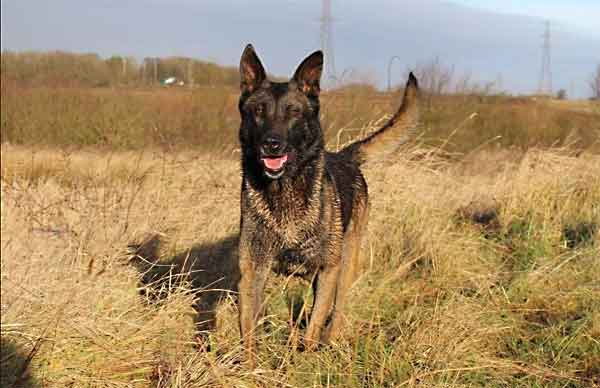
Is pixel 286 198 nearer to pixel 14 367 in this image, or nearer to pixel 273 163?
pixel 273 163

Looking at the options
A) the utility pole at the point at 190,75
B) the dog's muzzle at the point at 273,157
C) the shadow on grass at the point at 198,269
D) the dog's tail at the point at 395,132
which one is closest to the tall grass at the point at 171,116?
the utility pole at the point at 190,75

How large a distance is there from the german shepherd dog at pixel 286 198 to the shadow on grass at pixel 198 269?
0.84m

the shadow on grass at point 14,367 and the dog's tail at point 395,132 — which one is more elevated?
the dog's tail at point 395,132

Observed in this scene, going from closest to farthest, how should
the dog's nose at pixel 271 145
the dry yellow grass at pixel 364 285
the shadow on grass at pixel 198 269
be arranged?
the dry yellow grass at pixel 364 285, the dog's nose at pixel 271 145, the shadow on grass at pixel 198 269

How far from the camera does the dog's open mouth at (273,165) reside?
3.74 meters

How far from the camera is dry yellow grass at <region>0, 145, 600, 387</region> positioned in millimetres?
3541

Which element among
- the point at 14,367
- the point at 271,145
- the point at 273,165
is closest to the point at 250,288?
the point at 273,165

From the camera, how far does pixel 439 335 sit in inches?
147

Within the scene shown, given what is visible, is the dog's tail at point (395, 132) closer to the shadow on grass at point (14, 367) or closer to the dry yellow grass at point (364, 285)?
the dry yellow grass at point (364, 285)

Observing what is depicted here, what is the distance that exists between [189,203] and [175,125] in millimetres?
8168

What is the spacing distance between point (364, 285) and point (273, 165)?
1721 millimetres

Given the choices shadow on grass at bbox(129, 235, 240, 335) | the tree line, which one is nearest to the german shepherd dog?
shadow on grass at bbox(129, 235, 240, 335)

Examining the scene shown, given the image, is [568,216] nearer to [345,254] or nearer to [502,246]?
[502,246]

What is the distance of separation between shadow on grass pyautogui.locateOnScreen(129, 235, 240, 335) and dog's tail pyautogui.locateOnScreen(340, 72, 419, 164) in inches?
57.4
